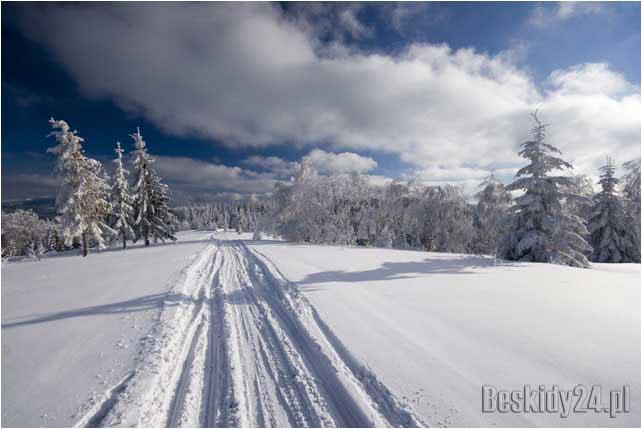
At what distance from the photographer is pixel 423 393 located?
137 inches

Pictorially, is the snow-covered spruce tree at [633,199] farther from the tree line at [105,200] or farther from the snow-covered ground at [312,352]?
the tree line at [105,200]

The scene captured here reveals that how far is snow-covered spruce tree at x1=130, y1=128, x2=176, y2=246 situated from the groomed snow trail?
97.5 feet

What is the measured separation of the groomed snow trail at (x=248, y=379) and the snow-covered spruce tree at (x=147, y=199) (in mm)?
29713

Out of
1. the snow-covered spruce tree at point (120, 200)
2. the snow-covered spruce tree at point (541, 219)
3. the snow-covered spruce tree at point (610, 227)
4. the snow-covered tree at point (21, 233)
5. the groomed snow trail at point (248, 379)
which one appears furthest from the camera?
the snow-covered tree at point (21, 233)

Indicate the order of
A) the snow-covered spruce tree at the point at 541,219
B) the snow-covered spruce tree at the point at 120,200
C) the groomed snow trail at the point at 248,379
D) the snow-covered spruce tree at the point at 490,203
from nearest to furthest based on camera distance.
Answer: the groomed snow trail at the point at 248,379 < the snow-covered spruce tree at the point at 541,219 < the snow-covered spruce tree at the point at 490,203 < the snow-covered spruce tree at the point at 120,200

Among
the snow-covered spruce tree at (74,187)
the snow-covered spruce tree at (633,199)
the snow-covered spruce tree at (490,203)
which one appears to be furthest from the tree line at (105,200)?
the snow-covered spruce tree at (633,199)

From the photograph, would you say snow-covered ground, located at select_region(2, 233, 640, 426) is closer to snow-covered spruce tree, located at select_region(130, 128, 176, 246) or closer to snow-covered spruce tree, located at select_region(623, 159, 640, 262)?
snow-covered spruce tree, located at select_region(623, 159, 640, 262)

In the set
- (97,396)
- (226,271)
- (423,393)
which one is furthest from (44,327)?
(423,393)

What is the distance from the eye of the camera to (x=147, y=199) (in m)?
30.8

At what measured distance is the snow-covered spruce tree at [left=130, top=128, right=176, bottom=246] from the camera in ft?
98.8

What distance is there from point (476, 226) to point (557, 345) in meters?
25.9

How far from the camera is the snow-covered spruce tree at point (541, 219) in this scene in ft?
43.4

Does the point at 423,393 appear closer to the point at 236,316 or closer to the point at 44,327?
the point at 236,316

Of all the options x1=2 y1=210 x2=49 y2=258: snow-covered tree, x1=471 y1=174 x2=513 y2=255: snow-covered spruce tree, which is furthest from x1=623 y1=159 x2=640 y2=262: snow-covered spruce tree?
x1=2 y1=210 x2=49 y2=258: snow-covered tree
